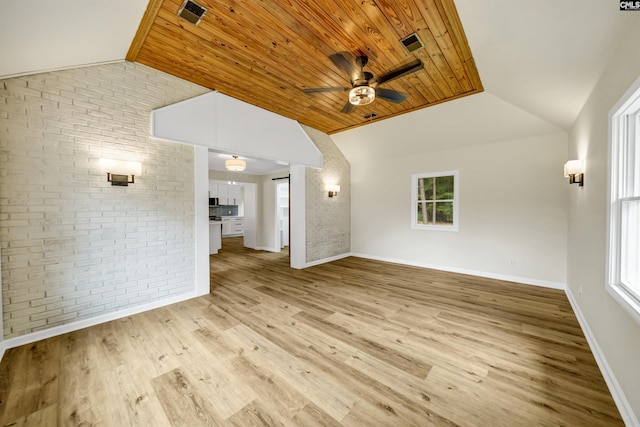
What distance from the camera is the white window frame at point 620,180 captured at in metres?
1.61

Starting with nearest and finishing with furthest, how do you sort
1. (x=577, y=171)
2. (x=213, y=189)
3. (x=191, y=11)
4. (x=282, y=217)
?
1. (x=191, y=11)
2. (x=577, y=171)
3. (x=282, y=217)
4. (x=213, y=189)

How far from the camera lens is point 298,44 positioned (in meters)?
2.56

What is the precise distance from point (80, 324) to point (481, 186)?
644 cm

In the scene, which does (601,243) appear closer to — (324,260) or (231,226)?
(324,260)

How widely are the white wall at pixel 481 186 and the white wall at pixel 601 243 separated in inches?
32.8

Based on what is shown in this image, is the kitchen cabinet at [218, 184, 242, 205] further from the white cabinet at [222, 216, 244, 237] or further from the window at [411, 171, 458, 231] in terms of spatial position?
the window at [411, 171, 458, 231]

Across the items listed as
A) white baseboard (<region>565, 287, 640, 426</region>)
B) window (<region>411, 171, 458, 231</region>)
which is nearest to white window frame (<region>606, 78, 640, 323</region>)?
white baseboard (<region>565, 287, 640, 426</region>)

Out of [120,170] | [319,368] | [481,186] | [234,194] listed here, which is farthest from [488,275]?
[234,194]

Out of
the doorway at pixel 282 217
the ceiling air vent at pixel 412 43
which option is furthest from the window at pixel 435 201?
the doorway at pixel 282 217

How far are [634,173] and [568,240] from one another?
9.07ft

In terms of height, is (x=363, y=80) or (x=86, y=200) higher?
(x=363, y=80)

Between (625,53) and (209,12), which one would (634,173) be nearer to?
(625,53)

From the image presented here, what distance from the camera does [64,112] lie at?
99.2 inches

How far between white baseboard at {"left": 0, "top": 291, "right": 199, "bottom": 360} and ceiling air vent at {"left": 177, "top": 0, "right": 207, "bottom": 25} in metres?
3.33
